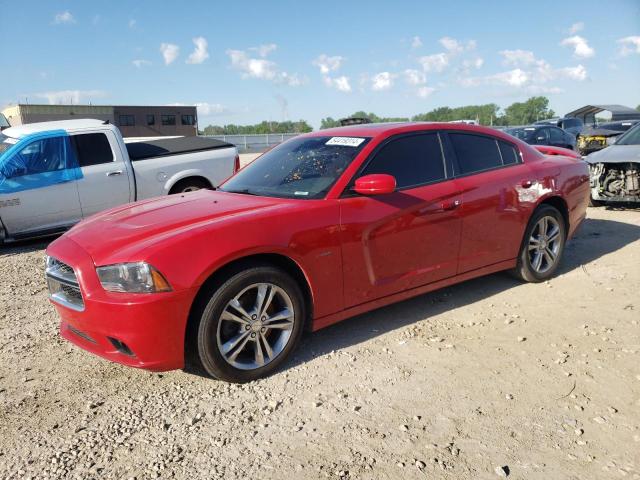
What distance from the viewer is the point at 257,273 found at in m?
3.23

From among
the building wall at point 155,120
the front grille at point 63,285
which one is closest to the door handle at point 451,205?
the front grille at point 63,285

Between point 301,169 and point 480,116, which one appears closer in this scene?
point 301,169

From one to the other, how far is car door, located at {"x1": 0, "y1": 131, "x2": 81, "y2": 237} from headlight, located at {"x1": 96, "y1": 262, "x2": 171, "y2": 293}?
16.9 feet

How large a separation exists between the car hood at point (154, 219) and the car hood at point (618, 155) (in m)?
6.93

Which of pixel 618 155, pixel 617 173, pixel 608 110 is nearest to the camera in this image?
pixel 618 155

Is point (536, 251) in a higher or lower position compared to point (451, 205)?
lower

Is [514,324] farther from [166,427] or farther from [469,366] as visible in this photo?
[166,427]

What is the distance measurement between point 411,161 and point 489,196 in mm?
830

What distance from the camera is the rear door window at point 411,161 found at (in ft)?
13.1

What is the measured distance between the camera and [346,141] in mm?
4152

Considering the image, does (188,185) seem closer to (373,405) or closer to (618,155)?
(373,405)

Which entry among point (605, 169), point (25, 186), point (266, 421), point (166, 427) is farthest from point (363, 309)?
point (605, 169)

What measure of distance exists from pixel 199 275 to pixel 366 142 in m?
1.73

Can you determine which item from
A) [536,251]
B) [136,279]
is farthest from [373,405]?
[536,251]
